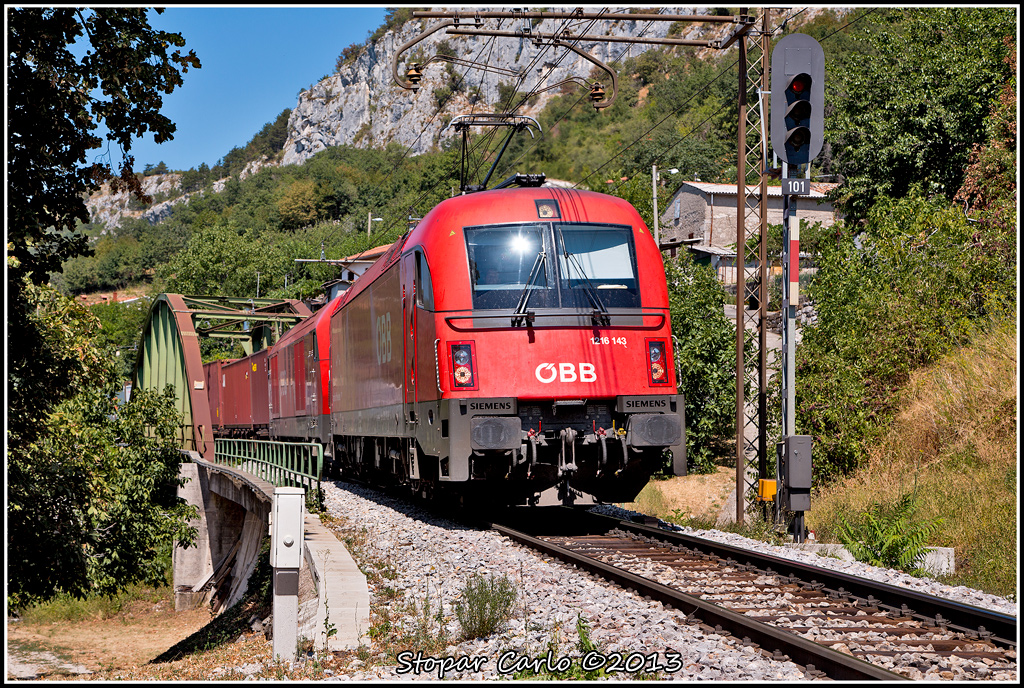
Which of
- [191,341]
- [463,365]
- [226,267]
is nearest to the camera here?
[463,365]

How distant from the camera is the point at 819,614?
22.6 feet

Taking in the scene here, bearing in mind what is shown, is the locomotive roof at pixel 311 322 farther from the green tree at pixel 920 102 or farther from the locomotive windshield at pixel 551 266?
the green tree at pixel 920 102

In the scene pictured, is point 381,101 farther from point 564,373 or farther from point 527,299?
point 564,373

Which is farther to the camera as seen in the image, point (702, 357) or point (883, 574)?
point (702, 357)

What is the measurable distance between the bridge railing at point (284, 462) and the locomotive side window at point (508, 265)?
5570 mm

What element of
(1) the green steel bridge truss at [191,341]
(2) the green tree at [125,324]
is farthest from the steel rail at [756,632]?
(2) the green tree at [125,324]

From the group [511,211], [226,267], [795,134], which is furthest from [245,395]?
[226,267]

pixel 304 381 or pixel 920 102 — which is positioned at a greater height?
pixel 920 102

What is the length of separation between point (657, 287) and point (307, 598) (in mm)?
5254

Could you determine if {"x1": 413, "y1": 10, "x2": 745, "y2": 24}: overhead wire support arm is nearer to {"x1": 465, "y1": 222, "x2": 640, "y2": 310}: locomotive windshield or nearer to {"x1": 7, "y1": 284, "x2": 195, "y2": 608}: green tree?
{"x1": 465, "y1": 222, "x2": 640, "y2": 310}: locomotive windshield

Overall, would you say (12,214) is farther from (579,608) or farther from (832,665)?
(832,665)

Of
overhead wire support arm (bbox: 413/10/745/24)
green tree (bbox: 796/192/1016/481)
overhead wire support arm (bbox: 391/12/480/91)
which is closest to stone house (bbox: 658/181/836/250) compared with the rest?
green tree (bbox: 796/192/1016/481)

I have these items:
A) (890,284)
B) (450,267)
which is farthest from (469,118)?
(890,284)

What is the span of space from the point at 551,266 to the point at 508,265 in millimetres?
501
